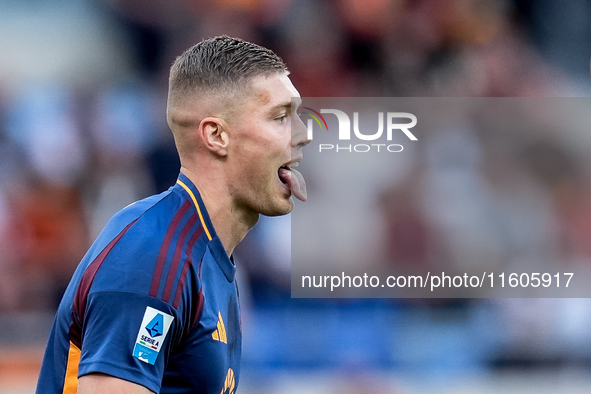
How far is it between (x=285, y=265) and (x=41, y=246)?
5.79ft

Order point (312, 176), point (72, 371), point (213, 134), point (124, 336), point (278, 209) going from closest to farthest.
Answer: point (124, 336)
point (72, 371)
point (213, 134)
point (278, 209)
point (312, 176)

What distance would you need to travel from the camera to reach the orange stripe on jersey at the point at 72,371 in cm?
136

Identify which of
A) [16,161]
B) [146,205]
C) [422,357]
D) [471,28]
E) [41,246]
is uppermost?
[471,28]

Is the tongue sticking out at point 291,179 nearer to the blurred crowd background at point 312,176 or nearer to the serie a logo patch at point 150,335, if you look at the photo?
the serie a logo patch at point 150,335

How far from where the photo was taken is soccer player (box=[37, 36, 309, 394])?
122 cm

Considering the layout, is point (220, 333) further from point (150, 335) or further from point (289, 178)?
point (289, 178)

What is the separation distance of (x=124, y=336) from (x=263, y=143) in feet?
2.06

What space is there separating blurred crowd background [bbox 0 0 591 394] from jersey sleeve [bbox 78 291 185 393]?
10.2ft

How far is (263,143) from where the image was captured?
1.61m

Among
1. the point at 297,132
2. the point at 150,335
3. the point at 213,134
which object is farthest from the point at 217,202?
the point at 150,335

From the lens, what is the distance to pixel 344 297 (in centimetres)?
446

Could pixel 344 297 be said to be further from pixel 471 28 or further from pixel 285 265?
pixel 471 28

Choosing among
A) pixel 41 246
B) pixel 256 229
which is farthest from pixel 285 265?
pixel 41 246

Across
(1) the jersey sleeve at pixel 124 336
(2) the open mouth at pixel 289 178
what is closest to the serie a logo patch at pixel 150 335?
(1) the jersey sleeve at pixel 124 336
